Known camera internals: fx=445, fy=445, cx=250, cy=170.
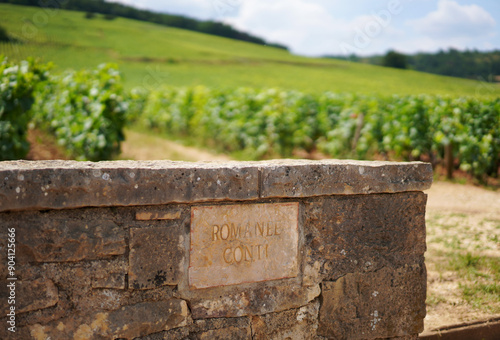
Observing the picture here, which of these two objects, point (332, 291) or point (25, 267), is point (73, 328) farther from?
point (332, 291)

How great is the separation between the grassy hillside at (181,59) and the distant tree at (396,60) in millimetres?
463

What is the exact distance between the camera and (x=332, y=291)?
8.79 feet

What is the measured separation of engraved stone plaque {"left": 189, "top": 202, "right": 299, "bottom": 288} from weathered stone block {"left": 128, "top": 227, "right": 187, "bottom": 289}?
8 cm

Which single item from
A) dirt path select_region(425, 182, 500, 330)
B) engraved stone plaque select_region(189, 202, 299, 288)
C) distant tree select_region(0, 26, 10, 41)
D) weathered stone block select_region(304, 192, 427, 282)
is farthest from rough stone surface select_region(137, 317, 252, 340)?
distant tree select_region(0, 26, 10, 41)

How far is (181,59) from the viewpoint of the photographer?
3117cm

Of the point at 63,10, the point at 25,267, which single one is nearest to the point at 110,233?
the point at 25,267

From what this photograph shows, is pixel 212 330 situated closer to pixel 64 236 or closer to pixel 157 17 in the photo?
pixel 64 236

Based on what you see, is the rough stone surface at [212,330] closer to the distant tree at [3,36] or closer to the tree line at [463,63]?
the tree line at [463,63]

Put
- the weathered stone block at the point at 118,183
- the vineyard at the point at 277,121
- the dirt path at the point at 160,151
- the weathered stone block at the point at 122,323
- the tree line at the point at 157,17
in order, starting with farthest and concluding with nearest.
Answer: the tree line at the point at 157,17 → the dirt path at the point at 160,151 → the vineyard at the point at 277,121 → the weathered stone block at the point at 122,323 → the weathered stone block at the point at 118,183

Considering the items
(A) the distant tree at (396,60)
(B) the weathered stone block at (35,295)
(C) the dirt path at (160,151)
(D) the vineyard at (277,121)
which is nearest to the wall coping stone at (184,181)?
(B) the weathered stone block at (35,295)

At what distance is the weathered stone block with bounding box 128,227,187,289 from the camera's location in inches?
88.7

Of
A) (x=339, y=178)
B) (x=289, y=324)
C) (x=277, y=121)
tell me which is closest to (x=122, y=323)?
(x=289, y=324)

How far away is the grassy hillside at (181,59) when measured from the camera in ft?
68.1

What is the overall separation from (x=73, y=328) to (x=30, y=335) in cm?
19
